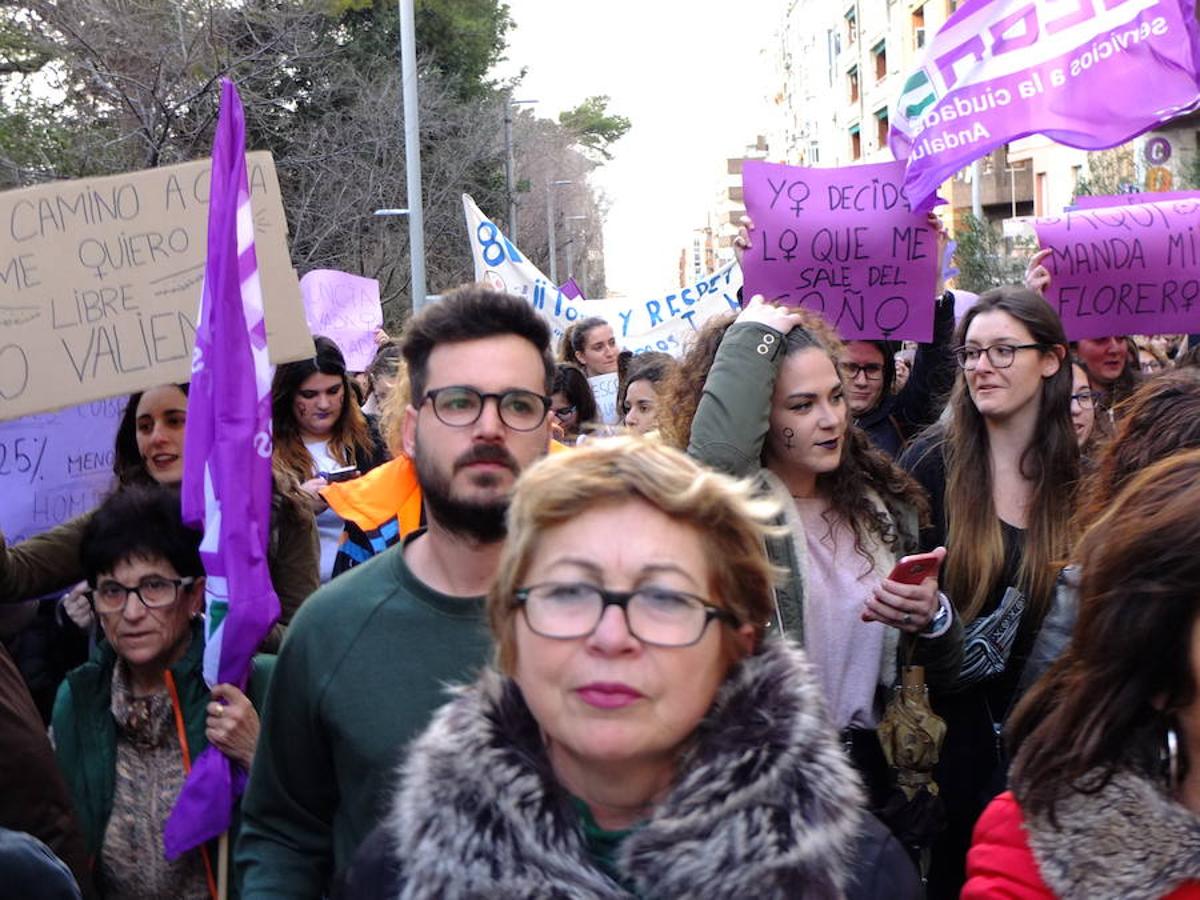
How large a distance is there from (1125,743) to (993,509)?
198cm

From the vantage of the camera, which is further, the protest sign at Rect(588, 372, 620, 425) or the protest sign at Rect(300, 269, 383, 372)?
the protest sign at Rect(300, 269, 383, 372)

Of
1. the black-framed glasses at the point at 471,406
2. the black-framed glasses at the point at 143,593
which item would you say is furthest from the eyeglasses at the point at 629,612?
the black-framed glasses at the point at 143,593

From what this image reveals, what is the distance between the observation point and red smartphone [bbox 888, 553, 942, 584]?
3.21 metres

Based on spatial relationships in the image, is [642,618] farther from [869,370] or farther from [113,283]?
[869,370]

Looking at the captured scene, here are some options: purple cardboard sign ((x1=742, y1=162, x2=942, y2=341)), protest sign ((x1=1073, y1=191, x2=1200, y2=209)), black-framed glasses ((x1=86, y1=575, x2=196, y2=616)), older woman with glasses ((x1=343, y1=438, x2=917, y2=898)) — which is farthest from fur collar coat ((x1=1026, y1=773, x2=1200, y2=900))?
protest sign ((x1=1073, y1=191, x2=1200, y2=209))

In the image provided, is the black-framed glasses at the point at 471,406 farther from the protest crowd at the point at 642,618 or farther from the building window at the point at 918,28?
the building window at the point at 918,28

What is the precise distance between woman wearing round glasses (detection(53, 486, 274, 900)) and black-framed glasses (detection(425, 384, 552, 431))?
0.90 meters

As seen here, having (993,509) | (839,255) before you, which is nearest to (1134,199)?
(839,255)

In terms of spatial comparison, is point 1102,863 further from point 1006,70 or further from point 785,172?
point 1006,70

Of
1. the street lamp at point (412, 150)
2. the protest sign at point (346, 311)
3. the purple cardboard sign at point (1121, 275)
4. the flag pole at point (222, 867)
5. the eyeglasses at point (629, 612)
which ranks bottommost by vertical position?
the flag pole at point (222, 867)

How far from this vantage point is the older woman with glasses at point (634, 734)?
1.81m

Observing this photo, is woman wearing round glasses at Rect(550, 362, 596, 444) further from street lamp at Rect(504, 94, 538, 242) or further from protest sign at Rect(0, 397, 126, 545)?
street lamp at Rect(504, 94, 538, 242)

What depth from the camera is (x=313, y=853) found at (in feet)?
8.71

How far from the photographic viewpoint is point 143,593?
350cm
